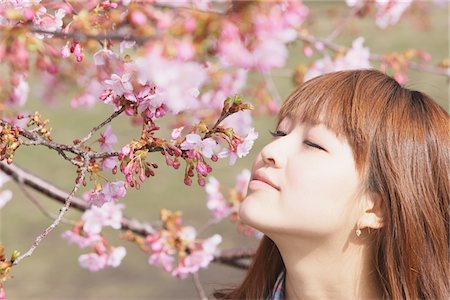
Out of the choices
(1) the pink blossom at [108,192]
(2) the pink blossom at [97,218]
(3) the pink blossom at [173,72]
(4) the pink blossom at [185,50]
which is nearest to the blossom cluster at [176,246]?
(2) the pink blossom at [97,218]

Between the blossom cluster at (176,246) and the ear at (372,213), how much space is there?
2.12 ft

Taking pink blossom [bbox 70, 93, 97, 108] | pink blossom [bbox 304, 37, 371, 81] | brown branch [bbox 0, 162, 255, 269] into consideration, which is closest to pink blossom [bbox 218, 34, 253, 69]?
brown branch [bbox 0, 162, 255, 269]

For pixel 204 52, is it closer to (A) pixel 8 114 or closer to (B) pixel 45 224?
(A) pixel 8 114

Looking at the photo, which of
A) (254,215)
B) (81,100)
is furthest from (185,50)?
(81,100)

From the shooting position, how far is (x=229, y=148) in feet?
4.33

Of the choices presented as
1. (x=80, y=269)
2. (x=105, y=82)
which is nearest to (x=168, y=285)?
(x=80, y=269)

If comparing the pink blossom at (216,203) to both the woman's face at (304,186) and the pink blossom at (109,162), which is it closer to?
the woman's face at (304,186)

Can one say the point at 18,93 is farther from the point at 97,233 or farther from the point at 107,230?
the point at 107,230

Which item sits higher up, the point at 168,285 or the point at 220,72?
the point at 220,72

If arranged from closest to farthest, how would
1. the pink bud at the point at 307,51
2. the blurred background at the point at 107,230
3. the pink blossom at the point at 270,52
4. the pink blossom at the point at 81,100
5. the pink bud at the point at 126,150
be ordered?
1. the pink blossom at the point at 270,52
2. the pink bud at the point at 126,150
3. the pink bud at the point at 307,51
4. the pink blossom at the point at 81,100
5. the blurred background at the point at 107,230

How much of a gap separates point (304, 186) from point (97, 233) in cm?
80

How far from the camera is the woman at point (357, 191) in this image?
143cm

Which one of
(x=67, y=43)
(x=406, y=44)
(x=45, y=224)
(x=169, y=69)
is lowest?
(x=169, y=69)

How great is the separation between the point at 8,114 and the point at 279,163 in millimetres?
701
